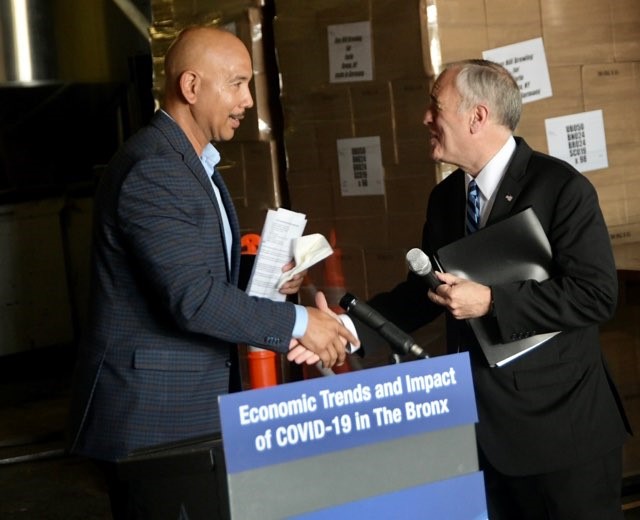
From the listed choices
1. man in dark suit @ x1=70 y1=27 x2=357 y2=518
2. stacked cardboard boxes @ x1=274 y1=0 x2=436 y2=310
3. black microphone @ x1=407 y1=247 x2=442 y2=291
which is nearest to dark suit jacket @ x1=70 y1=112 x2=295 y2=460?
man in dark suit @ x1=70 y1=27 x2=357 y2=518

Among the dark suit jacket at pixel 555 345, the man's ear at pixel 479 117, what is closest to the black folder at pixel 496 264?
the dark suit jacket at pixel 555 345

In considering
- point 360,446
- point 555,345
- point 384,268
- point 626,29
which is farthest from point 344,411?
point 626,29

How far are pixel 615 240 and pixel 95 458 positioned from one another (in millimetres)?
2178

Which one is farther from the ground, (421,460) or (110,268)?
(110,268)

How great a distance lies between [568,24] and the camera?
3.72 metres

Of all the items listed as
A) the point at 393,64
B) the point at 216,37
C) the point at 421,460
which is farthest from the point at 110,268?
the point at 393,64

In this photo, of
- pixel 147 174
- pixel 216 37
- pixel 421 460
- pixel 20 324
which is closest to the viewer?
pixel 421 460

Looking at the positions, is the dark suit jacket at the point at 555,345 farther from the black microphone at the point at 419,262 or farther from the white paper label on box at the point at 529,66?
the white paper label on box at the point at 529,66

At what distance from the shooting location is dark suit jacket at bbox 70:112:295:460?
2.28 meters

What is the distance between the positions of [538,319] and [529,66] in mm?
1582

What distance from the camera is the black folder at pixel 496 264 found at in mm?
2328

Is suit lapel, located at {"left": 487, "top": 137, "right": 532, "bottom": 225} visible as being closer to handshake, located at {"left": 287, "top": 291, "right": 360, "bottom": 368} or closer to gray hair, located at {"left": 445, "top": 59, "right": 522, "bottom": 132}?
gray hair, located at {"left": 445, "top": 59, "right": 522, "bottom": 132}

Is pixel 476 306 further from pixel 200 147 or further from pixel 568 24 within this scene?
pixel 568 24

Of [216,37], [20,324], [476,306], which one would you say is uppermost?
[216,37]
